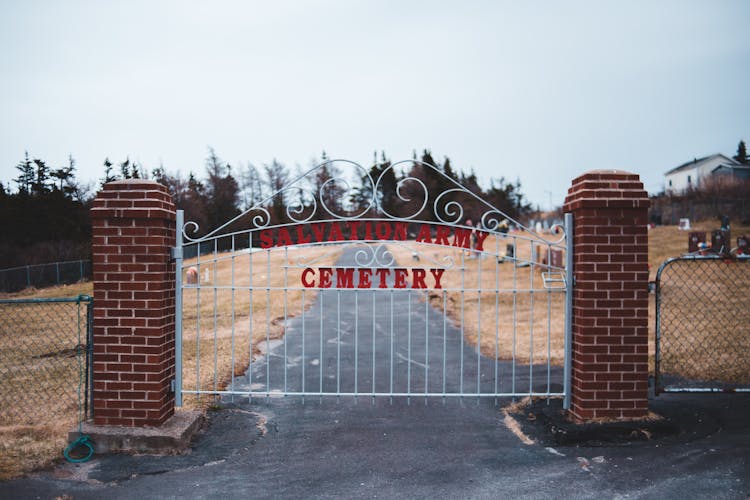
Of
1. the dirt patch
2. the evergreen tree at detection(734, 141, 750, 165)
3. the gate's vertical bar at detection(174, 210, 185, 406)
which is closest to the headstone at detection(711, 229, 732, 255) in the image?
the dirt patch

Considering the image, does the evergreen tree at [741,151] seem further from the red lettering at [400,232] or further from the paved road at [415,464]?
the red lettering at [400,232]

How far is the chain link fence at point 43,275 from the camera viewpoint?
2072cm

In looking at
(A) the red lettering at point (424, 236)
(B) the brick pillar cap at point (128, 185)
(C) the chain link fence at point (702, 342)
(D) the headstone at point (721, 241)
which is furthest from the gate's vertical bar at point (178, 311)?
(D) the headstone at point (721, 241)

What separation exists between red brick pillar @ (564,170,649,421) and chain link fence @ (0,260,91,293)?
21.8 metres

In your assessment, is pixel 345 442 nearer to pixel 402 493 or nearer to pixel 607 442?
pixel 402 493

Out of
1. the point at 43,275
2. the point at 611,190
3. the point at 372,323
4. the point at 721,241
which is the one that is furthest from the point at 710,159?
the point at 611,190

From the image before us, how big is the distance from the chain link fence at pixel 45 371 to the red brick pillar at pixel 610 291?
4460 mm

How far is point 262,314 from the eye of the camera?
587 inches

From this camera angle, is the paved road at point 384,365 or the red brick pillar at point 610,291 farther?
the paved road at point 384,365

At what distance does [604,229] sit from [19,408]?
666 centimetres

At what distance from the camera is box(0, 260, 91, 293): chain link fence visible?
816 inches

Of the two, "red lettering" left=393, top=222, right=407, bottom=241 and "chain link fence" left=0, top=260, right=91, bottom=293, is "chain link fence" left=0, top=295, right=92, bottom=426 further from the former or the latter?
"chain link fence" left=0, top=260, right=91, bottom=293

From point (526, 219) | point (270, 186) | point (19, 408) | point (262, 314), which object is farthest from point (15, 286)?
point (526, 219)

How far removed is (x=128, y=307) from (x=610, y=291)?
4.47 m
